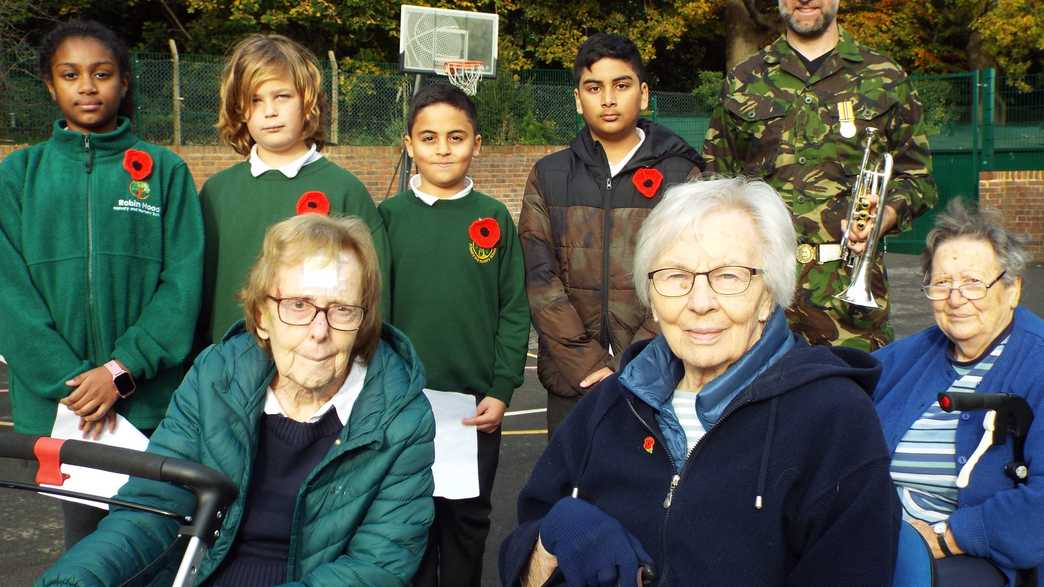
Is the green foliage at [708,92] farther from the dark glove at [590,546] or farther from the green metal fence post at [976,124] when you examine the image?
the dark glove at [590,546]

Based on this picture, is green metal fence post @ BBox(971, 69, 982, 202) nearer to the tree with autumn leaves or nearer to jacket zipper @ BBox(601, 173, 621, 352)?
the tree with autumn leaves

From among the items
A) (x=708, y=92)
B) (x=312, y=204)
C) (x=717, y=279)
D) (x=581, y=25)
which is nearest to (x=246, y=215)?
(x=312, y=204)

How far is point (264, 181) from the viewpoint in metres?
3.91

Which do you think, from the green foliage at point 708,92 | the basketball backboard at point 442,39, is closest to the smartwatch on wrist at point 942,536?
the basketball backboard at point 442,39

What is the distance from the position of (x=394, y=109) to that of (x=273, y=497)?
1891 cm

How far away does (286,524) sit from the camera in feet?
9.36

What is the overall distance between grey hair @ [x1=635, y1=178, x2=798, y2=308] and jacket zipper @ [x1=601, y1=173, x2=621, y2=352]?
1.43 meters

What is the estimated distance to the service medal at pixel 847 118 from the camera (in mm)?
4387

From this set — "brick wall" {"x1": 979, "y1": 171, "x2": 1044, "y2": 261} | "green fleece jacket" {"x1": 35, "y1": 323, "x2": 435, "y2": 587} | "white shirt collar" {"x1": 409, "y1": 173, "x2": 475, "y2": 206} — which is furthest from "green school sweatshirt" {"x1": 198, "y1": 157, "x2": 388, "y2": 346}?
"brick wall" {"x1": 979, "y1": 171, "x2": 1044, "y2": 261}

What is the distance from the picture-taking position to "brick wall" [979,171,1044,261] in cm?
1836

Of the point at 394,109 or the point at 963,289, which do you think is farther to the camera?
the point at 394,109

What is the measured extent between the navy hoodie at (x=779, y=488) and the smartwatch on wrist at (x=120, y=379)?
1861 mm

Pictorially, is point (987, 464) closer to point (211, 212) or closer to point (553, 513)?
point (553, 513)

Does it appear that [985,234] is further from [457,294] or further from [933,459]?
[457,294]
